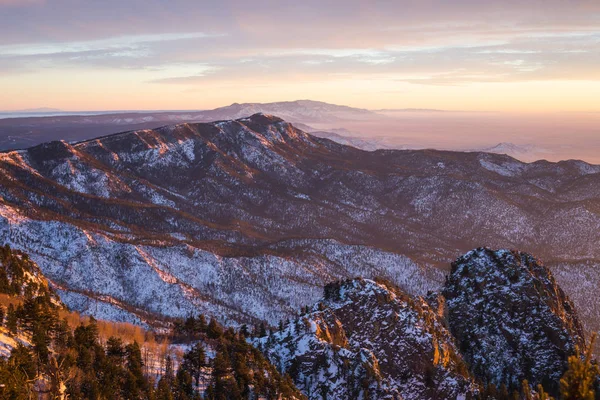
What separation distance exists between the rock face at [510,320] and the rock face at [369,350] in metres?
14.3

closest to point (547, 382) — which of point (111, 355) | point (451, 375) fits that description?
point (451, 375)

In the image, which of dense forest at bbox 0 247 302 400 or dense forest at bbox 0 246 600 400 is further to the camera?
dense forest at bbox 0 247 302 400

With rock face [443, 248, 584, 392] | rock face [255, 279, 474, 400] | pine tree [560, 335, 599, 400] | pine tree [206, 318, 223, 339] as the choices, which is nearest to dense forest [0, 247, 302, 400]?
pine tree [206, 318, 223, 339]

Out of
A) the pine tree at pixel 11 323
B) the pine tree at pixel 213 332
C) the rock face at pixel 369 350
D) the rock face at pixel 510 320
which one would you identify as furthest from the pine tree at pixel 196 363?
the rock face at pixel 510 320

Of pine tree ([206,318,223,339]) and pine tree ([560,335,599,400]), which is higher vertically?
pine tree ([560,335,599,400])

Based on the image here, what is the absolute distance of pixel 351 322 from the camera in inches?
4341

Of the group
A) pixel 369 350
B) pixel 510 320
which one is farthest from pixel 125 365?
pixel 510 320

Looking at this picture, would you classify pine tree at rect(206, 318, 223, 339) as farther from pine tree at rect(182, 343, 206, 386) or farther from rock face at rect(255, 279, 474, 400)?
pine tree at rect(182, 343, 206, 386)

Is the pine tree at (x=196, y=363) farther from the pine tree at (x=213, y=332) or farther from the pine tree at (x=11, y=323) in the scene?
the pine tree at (x=11, y=323)

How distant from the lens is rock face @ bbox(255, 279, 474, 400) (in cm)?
9325

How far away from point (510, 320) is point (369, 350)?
5089cm

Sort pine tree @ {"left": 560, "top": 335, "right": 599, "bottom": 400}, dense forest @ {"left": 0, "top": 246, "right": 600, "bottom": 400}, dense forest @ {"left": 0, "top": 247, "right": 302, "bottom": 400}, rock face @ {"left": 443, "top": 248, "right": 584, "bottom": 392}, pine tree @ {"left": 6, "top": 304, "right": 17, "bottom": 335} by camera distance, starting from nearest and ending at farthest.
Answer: pine tree @ {"left": 560, "top": 335, "right": 599, "bottom": 400} < dense forest @ {"left": 0, "top": 246, "right": 600, "bottom": 400} < dense forest @ {"left": 0, "top": 247, "right": 302, "bottom": 400} < pine tree @ {"left": 6, "top": 304, "right": 17, "bottom": 335} < rock face @ {"left": 443, "top": 248, "right": 584, "bottom": 392}

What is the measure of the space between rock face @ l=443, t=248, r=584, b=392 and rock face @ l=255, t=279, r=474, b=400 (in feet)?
46.9

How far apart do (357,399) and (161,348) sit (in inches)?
1813
